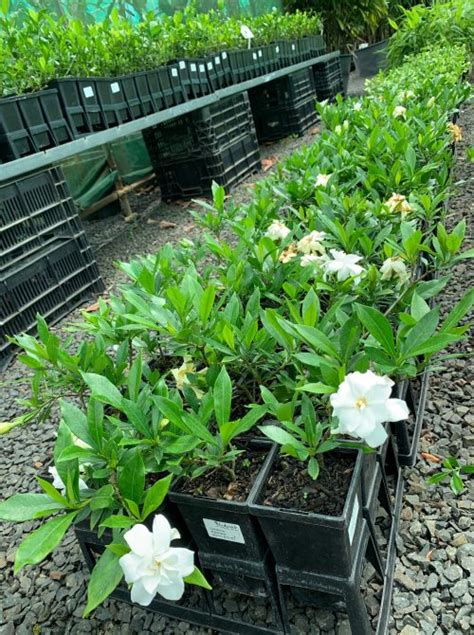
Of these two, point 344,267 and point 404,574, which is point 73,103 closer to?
point 344,267

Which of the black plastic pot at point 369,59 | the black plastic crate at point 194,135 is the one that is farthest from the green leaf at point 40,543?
the black plastic pot at point 369,59

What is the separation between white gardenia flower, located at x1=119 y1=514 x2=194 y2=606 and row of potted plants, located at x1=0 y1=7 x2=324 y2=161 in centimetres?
241

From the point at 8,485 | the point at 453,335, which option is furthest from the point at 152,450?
the point at 8,485

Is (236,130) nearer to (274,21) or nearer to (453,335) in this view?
(274,21)

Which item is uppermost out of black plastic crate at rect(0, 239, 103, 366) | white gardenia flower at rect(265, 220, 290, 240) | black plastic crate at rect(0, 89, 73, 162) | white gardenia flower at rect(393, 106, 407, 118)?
black plastic crate at rect(0, 89, 73, 162)

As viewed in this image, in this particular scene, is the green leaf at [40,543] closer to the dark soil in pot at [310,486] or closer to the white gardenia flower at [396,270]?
the dark soil in pot at [310,486]

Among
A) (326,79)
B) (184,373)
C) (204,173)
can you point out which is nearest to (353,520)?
(184,373)

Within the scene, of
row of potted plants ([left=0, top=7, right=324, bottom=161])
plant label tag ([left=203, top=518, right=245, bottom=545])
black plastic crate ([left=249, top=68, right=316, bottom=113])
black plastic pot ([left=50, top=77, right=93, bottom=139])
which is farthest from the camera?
black plastic crate ([left=249, top=68, right=316, bottom=113])

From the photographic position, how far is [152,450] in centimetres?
100

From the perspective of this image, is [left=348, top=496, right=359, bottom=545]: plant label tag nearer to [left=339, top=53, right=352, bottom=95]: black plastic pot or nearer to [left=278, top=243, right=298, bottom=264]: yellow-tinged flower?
[left=278, top=243, right=298, bottom=264]: yellow-tinged flower

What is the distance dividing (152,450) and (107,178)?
4110 millimetres

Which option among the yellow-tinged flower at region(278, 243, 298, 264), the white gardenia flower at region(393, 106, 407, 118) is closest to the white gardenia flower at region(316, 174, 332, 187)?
the yellow-tinged flower at region(278, 243, 298, 264)

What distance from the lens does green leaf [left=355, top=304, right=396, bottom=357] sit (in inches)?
36.4

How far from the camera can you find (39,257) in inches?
110
